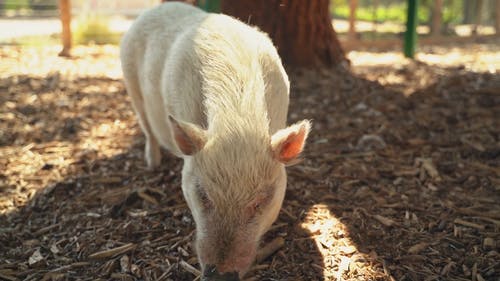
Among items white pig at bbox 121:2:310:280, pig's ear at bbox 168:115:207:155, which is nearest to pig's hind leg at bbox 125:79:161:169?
white pig at bbox 121:2:310:280

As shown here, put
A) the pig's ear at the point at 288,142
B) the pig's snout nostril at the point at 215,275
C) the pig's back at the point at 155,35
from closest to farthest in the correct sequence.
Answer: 1. the pig's snout nostril at the point at 215,275
2. the pig's ear at the point at 288,142
3. the pig's back at the point at 155,35

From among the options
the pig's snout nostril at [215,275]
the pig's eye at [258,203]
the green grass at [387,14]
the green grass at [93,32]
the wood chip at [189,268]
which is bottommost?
the wood chip at [189,268]

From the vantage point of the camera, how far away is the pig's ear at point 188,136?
8.25 ft

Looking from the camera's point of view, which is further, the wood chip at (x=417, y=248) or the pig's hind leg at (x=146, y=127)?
the pig's hind leg at (x=146, y=127)

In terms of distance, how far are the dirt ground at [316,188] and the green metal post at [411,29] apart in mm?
1717

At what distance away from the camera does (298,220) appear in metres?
3.39

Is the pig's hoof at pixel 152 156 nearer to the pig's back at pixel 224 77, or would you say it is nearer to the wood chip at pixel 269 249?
the pig's back at pixel 224 77

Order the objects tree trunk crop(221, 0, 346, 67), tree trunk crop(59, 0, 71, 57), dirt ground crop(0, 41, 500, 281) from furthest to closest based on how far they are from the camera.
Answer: tree trunk crop(59, 0, 71, 57), tree trunk crop(221, 0, 346, 67), dirt ground crop(0, 41, 500, 281)

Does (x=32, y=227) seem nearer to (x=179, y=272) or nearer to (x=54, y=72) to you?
(x=179, y=272)

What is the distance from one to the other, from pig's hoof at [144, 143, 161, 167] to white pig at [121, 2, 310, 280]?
0.64m

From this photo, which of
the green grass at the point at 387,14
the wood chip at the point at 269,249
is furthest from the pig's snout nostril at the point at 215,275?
the green grass at the point at 387,14

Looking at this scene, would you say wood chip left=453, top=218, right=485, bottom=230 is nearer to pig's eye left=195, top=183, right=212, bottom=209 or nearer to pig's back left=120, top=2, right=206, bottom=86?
pig's eye left=195, top=183, right=212, bottom=209

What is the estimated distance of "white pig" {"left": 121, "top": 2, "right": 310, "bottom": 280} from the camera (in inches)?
94.5

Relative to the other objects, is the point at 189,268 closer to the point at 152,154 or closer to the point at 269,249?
the point at 269,249
